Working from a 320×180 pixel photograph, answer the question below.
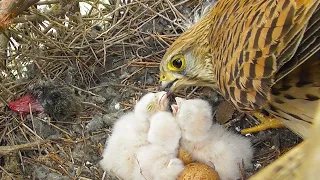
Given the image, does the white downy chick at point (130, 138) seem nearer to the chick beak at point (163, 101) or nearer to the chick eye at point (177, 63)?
the chick beak at point (163, 101)

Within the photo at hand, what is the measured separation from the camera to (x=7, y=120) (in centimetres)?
305

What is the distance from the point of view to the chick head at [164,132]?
2.62m

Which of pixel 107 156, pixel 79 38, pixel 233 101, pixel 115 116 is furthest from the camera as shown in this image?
pixel 79 38

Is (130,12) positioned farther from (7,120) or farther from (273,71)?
(273,71)

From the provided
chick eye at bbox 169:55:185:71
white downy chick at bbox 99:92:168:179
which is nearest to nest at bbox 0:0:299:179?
white downy chick at bbox 99:92:168:179

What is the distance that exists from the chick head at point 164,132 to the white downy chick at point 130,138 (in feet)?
0.24

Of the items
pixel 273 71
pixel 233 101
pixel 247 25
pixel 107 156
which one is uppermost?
pixel 247 25

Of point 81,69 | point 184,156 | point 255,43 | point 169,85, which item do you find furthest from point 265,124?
point 81,69

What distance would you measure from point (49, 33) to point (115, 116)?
776mm

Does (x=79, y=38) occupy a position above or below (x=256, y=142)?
above

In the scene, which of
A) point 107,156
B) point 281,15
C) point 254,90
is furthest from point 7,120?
point 281,15

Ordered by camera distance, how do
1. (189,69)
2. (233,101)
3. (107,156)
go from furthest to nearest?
(107,156) < (189,69) < (233,101)

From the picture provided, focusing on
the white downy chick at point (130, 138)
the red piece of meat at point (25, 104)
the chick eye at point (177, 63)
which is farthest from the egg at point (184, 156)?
the red piece of meat at point (25, 104)

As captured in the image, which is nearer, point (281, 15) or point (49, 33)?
point (281, 15)
